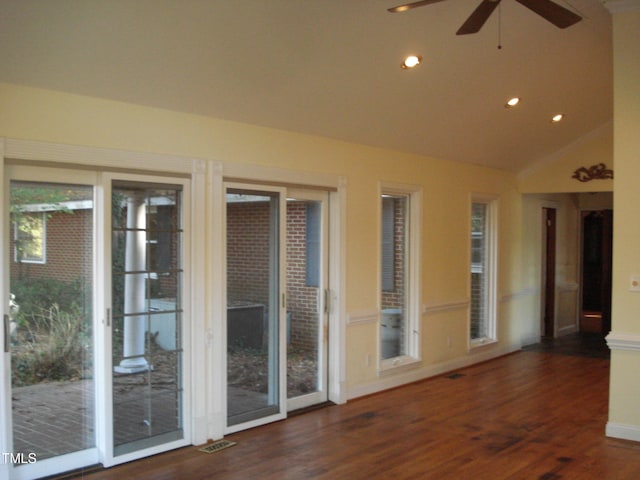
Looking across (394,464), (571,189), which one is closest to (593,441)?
(394,464)

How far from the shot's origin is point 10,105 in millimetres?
3641

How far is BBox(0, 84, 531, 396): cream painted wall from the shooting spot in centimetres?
393

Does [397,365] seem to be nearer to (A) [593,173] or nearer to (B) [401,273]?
(B) [401,273]

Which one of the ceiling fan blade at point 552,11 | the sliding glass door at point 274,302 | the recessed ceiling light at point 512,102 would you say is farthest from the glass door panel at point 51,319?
the recessed ceiling light at point 512,102

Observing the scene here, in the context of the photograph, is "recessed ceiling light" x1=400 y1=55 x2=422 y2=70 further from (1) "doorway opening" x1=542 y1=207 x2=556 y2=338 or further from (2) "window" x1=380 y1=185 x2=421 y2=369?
(1) "doorway opening" x1=542 y1=207 x2=556 y2=338

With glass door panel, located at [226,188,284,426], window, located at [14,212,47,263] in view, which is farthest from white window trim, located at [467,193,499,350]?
window, located at [14,212,47,263]

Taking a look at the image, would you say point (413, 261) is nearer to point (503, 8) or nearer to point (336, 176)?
point (336, 176)

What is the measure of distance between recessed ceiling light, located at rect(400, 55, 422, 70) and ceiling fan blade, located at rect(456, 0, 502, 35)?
1.13 m

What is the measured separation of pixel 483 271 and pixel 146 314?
16.8ft

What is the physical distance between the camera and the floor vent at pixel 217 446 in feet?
14.8

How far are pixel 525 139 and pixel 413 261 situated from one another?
2.23 m

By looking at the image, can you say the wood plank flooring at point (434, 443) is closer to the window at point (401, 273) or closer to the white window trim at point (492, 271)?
the window at point (401, 273)

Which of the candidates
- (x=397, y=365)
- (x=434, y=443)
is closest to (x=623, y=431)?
(x=434, y=443)

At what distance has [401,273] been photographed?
6.77 m
